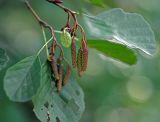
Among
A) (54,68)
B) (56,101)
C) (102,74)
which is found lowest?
(102,74)

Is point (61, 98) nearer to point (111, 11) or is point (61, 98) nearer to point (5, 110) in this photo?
point (111, 11)

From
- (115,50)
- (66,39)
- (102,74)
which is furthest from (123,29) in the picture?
(102,74)

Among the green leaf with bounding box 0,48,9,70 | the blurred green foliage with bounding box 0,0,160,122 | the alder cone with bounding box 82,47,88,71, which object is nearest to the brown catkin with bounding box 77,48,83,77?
the alder cone with bounding box 82,47,88,71

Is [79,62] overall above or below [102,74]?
above

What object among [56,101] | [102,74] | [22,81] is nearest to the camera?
[22,81]

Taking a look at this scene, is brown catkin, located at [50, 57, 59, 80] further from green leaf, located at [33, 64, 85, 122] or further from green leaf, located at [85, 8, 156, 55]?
green leaf, located at [85, 8, 156, 55]

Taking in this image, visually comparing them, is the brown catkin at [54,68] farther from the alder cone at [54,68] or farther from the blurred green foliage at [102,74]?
the blurred green foliage at [102,74]

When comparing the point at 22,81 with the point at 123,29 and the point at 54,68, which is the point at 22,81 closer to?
the point at 54,68

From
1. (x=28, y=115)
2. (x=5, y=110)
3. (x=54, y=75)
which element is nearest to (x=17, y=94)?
(x=54, y=75)
